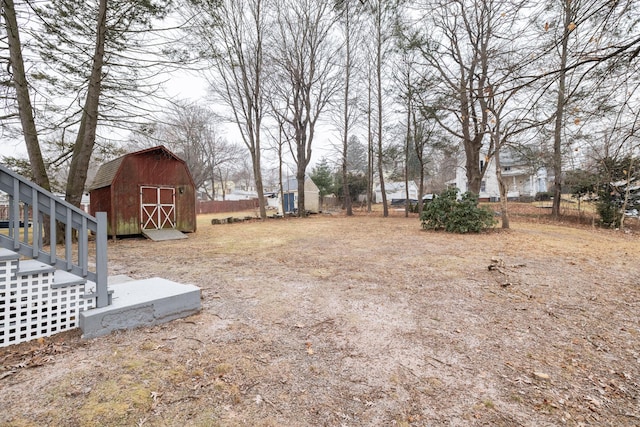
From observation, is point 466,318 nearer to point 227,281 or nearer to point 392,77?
point 227,281

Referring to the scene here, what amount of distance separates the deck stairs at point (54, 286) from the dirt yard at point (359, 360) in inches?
5.0

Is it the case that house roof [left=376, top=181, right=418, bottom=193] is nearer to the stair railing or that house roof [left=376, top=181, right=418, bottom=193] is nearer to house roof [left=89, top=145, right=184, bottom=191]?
house roof [left=89, top=145, right=184, bottom=191]

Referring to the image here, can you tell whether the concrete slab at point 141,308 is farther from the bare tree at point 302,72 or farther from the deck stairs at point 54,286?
the bare tree at point 302,72

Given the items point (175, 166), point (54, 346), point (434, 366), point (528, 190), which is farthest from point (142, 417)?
point (528, 190)

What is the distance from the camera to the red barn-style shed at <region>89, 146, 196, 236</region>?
9.50 meters

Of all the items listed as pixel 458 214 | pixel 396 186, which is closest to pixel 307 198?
pixel 458 214

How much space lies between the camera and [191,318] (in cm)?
299

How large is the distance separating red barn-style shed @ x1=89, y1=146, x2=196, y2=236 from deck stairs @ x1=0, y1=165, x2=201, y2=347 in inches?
313

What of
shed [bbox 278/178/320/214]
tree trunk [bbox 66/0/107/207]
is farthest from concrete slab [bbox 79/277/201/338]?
shed [bbox 278/178/320/214]

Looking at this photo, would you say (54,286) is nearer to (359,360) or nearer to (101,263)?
(101,263)

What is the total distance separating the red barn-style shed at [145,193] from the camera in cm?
950

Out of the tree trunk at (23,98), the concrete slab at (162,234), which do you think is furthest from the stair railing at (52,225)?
the concrete slab at (162,234)

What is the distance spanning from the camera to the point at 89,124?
7488 mm

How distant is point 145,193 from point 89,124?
3.05 m
